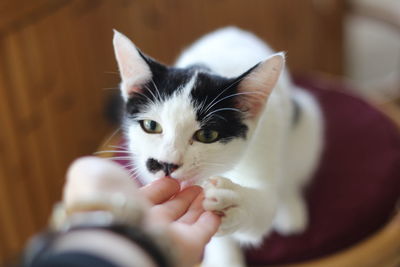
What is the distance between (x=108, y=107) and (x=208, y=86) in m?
0.77

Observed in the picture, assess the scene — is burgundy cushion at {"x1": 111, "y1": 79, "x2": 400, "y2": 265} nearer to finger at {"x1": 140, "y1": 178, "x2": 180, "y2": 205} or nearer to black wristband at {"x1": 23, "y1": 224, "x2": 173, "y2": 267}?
finger at {"x1": 140, "y1": 178, "x2": 180, "y2": 205}

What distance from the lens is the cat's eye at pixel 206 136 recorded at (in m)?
0.71

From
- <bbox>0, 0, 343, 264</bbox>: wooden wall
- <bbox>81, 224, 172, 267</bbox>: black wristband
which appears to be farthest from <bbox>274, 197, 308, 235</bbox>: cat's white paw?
<bbox>81, 224, 172, 267</bbox>: black wristband

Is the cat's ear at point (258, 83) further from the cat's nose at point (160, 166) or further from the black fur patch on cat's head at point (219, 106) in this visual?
the cat's nose at point (160, 166)

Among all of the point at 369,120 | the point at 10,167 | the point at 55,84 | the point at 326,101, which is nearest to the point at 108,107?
the point at 55,84

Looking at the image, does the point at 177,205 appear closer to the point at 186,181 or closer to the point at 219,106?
the point at 186,181

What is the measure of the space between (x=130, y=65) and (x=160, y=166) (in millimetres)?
169

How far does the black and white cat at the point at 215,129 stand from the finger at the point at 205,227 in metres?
0.01

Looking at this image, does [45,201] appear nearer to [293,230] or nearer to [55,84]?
[55,84]

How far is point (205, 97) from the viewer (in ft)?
2.42

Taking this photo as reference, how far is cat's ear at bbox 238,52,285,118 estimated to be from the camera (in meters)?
0.69

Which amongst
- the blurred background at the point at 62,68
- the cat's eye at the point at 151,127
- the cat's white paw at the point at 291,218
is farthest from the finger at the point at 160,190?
the blurred background at the point at 62,68

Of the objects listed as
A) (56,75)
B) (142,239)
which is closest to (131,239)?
(142,239)

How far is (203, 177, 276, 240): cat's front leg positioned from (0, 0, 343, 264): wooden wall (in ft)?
2.35
